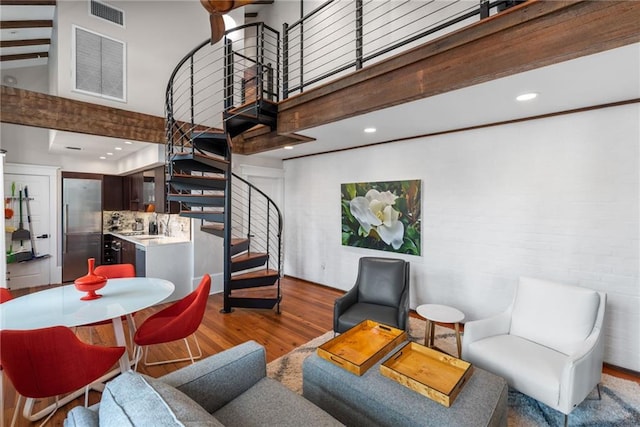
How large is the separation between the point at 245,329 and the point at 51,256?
4.36 meters

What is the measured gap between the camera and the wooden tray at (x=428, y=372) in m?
1.50

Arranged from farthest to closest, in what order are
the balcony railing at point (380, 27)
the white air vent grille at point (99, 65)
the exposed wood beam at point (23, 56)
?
1. the exposed wood beam at point (23, 56)
2. the white air vent grille at point (99, 65)
3. the balcony railing at point (380, 27)

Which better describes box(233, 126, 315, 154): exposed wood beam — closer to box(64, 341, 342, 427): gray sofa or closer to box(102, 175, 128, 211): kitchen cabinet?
box(64, 341, 342, 427): gray sofa

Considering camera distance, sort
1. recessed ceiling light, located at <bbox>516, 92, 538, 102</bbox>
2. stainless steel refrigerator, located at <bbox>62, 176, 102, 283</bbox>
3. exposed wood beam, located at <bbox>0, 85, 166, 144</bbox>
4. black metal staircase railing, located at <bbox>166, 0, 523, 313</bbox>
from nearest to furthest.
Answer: recessed ceiling light, located at <bbox>516, 92, 538, 102</bbox> → exposed wood beam, located at <bbox>0, 85, 166, 144</bbox> → black metal staircase railing, located at <bbox>166, 0, 523, 313</bbox> → stainless steel refrigerator, located at <bbox>62, 176, 102, 283</bbox>

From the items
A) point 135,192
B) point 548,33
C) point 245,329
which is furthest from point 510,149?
point 135,192

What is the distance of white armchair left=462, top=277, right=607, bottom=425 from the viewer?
1784 mm

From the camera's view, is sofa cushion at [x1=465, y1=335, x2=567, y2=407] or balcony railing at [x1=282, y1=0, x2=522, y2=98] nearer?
sofa cushion at [x1=465, y1=335, x2=567, y2=407]

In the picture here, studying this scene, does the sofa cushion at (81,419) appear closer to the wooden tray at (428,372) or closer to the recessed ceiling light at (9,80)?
the wooden tray at (428,372)

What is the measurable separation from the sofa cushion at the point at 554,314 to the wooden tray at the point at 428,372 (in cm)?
99

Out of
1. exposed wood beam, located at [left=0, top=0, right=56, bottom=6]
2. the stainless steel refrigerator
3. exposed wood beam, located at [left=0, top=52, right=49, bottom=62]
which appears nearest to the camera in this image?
exposed wood beam, located at [left=0, top=0, right=56, bottom=6]

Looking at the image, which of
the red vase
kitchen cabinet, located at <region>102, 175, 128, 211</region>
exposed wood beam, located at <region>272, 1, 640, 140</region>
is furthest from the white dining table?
kitchen cabinet, located at <region>102, 175, 128, 211</region>

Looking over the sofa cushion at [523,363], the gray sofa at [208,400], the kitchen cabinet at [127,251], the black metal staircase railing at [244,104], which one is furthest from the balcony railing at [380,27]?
the kitchen cabinet at [127,251]

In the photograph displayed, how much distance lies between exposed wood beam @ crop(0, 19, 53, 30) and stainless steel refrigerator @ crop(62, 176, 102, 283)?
8.16 feet

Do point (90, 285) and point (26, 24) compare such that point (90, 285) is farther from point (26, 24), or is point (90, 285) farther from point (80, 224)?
point (80, 224)
